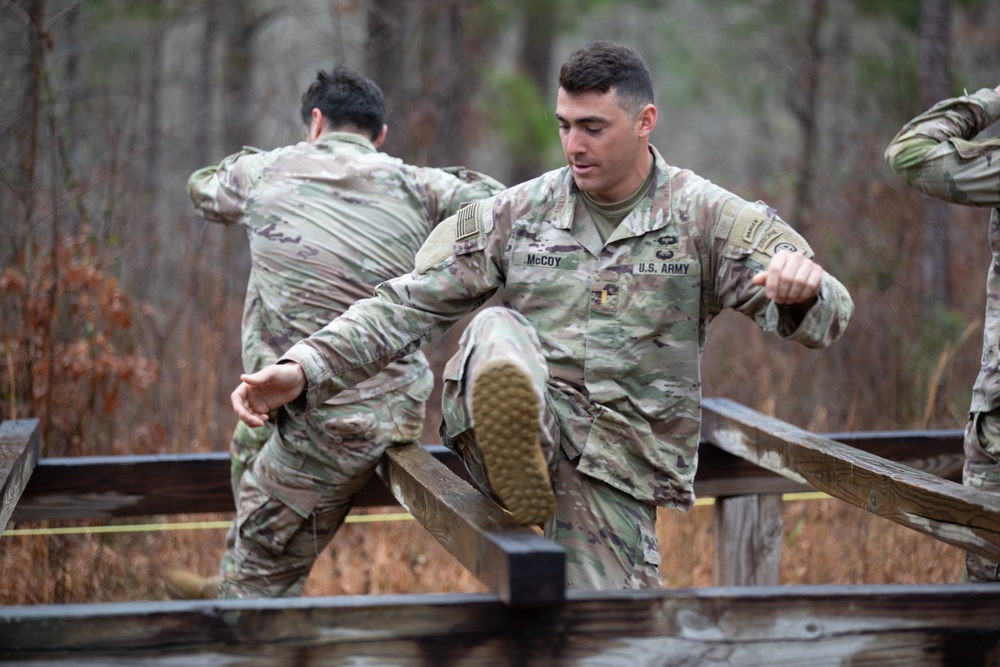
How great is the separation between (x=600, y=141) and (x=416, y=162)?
589 centimetres

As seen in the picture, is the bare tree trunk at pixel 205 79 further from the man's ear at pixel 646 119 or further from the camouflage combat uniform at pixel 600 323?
the man's ear at pixel 646 119

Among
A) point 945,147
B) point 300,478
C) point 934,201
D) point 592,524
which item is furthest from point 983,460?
point 934,201

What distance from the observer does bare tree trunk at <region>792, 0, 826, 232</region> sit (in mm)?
10188

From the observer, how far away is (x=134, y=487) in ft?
15.9

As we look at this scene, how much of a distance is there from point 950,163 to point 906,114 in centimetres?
699

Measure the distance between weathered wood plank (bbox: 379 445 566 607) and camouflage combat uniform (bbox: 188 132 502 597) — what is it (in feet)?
1.76

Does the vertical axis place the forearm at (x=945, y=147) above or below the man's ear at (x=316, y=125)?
below

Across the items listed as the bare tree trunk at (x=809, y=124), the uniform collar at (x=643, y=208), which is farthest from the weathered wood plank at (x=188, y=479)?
the bare tree trunk at (x=809, y=124)

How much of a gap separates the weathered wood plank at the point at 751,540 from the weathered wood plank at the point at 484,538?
5.69ft

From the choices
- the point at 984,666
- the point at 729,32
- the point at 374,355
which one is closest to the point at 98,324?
the point at 374,355

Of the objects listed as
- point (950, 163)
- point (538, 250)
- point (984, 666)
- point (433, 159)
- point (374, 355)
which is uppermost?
point (433, 159)

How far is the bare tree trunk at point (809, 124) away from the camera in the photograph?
10.2m

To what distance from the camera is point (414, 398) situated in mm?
4645

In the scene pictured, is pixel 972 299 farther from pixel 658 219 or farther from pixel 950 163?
pixel 658 219
